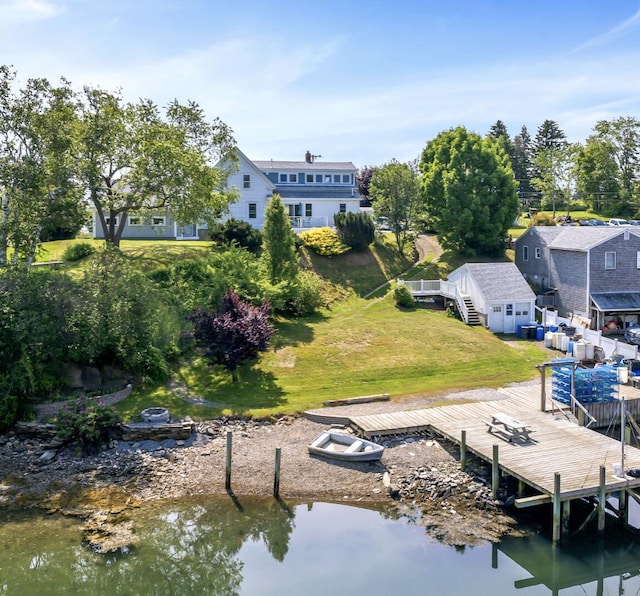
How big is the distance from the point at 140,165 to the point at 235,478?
2430 centimetres

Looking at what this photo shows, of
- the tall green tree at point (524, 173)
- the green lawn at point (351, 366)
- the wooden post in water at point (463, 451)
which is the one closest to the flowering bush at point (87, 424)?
the green lawn at point (351, 366)

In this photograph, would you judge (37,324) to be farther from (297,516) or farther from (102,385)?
(297,516)

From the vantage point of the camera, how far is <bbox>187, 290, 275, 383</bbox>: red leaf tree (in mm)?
28438

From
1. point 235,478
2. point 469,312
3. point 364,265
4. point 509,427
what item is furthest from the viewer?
point 364,265

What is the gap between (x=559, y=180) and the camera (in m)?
79.4

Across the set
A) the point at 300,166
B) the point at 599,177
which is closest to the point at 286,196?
the point at 300,166

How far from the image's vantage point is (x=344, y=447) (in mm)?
24016

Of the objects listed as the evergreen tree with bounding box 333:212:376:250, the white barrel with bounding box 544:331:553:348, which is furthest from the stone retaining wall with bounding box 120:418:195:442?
the evergreen tree with bounding box 333:212:376:250

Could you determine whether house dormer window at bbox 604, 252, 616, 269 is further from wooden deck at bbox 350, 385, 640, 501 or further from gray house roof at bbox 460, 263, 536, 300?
wooden deck at bbox 350, 385, 640, 501

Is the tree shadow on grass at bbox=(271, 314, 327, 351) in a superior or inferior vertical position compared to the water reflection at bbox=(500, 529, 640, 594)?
superior

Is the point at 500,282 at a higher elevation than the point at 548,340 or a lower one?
higher

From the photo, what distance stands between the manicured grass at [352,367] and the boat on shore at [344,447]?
3259mm

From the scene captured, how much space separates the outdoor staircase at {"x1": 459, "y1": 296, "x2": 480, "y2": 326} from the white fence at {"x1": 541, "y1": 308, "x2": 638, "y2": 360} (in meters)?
3.98

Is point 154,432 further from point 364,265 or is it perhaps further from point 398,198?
point 398,198
